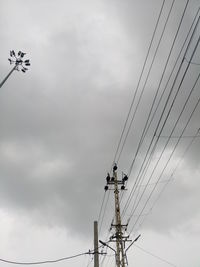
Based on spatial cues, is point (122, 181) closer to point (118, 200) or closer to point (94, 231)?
point (118, 200)

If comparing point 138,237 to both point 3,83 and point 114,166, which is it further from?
point 3,83

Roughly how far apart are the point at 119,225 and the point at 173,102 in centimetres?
1666

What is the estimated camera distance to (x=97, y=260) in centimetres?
2634

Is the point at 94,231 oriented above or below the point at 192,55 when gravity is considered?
above

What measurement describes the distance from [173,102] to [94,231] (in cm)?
2073

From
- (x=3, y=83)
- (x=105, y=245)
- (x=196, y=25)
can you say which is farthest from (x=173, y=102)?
(x=105, y=245)

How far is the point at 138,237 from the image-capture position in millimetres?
24938

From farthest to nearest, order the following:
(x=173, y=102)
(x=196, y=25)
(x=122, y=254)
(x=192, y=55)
A: 1. (x=122, y=254)
2. (x=173, y=102)
3. (x=192, y=55)
4. (x=196, y=25)

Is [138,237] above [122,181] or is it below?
below

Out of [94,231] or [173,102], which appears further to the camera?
[94,231]

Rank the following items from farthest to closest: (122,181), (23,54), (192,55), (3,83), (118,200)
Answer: (122,181)
(118,200)
(23,54)
(3,83)
(192,55)

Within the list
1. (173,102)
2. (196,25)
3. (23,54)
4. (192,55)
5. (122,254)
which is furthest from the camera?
(122,254)

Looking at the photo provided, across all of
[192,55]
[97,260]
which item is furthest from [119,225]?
[192,55]

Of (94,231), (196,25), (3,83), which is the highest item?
(94,231)
